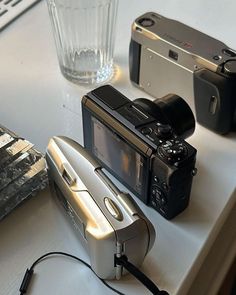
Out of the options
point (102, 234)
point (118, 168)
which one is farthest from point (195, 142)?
point (102, 234)

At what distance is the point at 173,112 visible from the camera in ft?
1.85

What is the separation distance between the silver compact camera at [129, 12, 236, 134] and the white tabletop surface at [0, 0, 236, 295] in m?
0.03

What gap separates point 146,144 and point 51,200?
0.13 metres

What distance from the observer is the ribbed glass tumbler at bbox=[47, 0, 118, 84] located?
0.67 metres

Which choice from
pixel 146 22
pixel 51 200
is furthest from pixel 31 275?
pixel 146 22

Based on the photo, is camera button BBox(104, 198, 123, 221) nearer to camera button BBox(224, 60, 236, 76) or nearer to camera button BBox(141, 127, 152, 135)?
camera button BBox(141, 127, 152, 135)

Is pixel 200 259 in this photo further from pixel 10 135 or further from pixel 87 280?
pixel 10 135

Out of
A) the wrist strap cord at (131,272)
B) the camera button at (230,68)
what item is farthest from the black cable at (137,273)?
the camera button at (230,68)

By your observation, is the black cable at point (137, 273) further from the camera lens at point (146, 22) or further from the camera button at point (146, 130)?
the camera lens at point (146, 22)

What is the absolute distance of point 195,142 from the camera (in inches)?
24.2

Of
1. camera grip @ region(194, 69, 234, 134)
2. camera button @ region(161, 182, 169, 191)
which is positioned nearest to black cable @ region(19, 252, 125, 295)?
camera button @ region(161, 182, 169, 191)

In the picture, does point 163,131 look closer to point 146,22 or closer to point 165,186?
point 165,186

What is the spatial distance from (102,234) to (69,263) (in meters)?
0.07

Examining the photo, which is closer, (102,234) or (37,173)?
(102,234)
